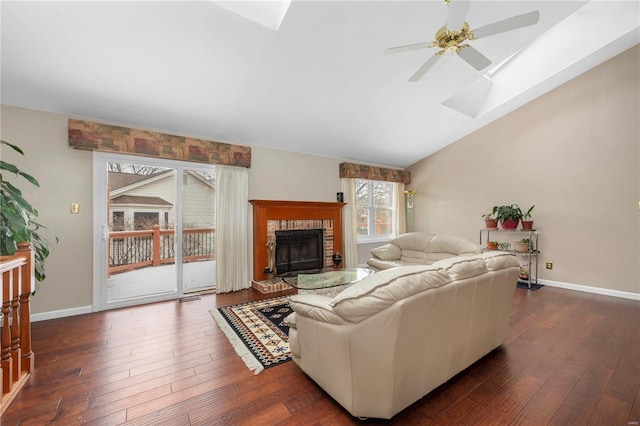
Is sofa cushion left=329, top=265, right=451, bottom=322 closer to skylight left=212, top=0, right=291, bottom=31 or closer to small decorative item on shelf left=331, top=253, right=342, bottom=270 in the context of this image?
skylight left=212, top=0, right=291, bottom=31

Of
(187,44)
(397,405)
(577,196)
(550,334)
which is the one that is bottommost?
(550,334)

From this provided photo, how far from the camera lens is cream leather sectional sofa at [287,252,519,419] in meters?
1.31

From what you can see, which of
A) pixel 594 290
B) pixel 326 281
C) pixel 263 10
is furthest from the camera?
pixel 594 290

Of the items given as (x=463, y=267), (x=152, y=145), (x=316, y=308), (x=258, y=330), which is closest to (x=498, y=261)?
(x=463, y=267)

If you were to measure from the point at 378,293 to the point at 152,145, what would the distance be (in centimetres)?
362

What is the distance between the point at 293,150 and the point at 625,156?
510 centimetres

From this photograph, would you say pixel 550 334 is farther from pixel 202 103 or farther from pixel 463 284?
pixel 202 103

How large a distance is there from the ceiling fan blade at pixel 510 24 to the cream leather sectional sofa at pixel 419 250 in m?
2.73

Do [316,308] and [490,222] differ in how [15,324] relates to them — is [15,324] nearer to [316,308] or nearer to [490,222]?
[316,308]

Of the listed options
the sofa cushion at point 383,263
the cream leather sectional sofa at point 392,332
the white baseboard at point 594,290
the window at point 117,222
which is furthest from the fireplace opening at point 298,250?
the white baseboard at point 594,290

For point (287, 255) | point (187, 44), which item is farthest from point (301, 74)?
point (287, 255)

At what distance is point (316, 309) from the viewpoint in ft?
4.93

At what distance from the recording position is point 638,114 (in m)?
3.61

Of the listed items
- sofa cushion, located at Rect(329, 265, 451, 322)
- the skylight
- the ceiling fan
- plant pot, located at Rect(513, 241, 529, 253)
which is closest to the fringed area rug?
sofa cushion, located at Rect(329, 265, 451, 322)
